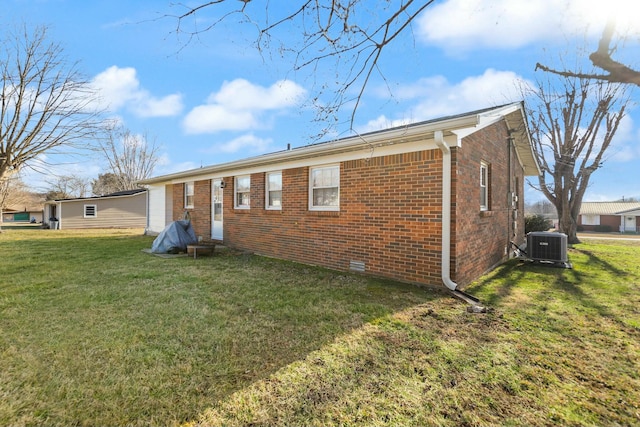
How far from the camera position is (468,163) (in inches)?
230

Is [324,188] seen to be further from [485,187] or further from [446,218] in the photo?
[485,187]

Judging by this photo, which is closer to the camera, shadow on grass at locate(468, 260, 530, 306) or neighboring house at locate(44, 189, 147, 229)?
shadow on grass at locate(468, 260, 530, 306)

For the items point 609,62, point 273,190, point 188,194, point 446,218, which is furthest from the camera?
point 188,194

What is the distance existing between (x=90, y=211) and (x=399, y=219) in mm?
25172

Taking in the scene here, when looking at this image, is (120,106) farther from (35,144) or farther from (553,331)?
(553,331)

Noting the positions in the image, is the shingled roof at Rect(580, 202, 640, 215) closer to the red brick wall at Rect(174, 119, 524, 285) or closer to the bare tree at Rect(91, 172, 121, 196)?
the red brick wall at Rect(174, 119, 524, 285)

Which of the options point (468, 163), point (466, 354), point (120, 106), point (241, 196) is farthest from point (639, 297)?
point (120, 106)

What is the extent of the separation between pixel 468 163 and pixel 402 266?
2387 millimetres

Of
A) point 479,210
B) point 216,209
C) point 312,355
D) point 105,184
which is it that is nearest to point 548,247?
point 479,210

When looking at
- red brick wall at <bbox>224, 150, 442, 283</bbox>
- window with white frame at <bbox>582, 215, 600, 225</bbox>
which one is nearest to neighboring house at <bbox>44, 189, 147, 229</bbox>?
red brick wall at <bbox>224, 150, 442, 283</bbox>

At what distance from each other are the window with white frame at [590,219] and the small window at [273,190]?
53711mm

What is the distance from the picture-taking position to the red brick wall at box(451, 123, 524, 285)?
5363 millimetres

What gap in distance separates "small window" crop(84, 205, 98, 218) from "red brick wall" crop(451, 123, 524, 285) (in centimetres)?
2584

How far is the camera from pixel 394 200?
5.85m
